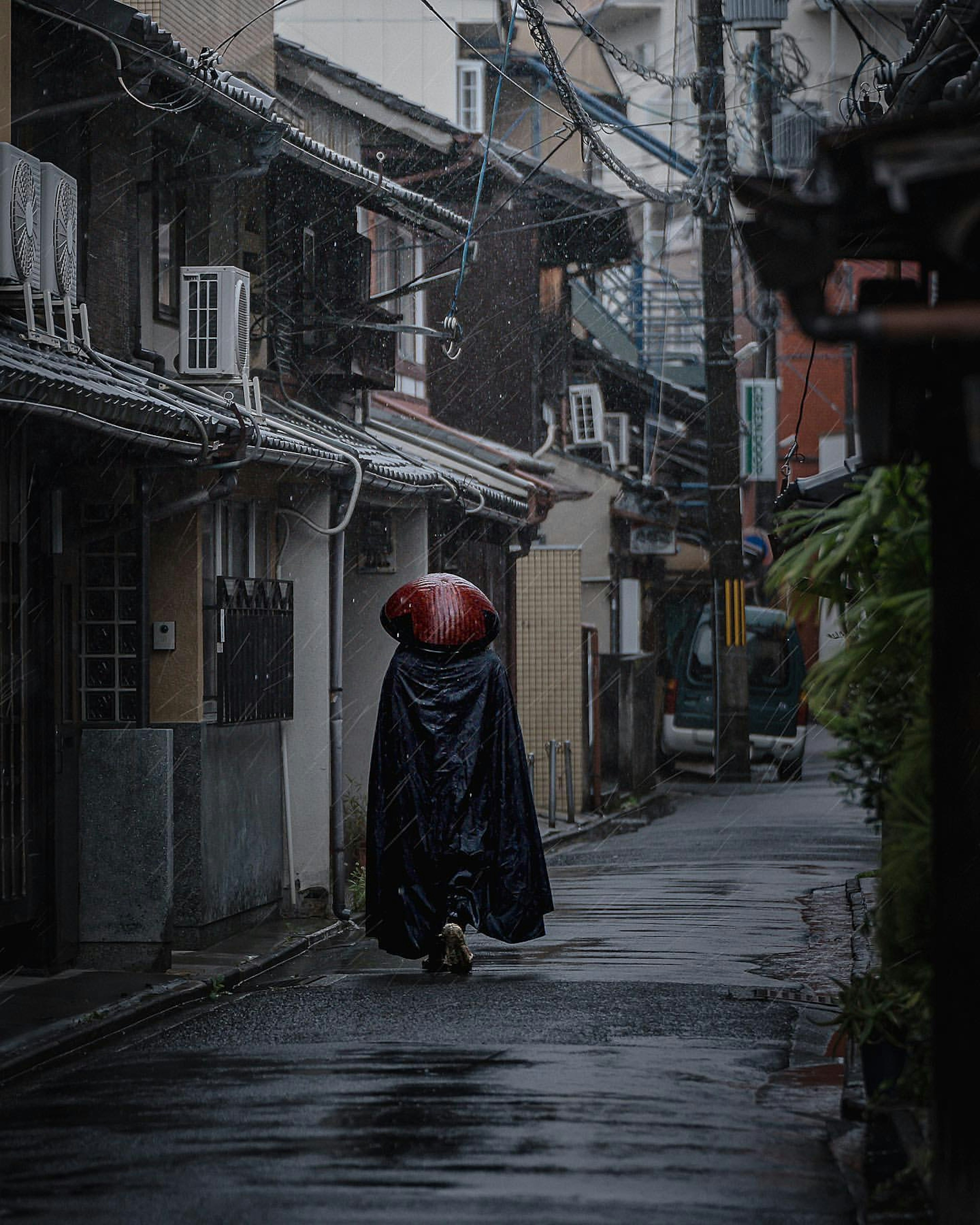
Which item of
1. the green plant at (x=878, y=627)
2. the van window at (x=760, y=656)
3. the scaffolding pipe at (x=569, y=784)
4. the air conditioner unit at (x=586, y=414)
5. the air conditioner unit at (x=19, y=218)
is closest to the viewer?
the green plant at (x=878, y=627)

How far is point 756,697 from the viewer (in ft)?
113

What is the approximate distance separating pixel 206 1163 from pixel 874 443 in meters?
3.50

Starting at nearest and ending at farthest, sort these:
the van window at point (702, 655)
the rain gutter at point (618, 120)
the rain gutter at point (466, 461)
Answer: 1. the rain gutter at point (466, 461)
2. the rain gutter at point (618, 120)
3. the van window at point (702, 655)

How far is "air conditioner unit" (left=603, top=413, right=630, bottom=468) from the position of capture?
33.9 metres

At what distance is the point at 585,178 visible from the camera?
33938mm

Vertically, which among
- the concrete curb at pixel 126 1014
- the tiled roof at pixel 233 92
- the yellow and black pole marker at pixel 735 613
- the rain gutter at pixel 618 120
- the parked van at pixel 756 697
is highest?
the rain gutter at pixel 618 120

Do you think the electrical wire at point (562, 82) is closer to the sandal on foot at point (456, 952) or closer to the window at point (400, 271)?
the window at point (400, 271)

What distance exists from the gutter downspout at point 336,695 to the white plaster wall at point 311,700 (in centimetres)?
6

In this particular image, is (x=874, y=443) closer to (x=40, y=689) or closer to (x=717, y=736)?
(x=40, y=689)

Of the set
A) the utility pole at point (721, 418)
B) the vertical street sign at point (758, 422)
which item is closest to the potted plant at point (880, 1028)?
the utility pole at point (721, 418)

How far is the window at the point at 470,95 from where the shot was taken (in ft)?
99.9

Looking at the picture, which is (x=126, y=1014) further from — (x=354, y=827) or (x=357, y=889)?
(x=354, y=827)

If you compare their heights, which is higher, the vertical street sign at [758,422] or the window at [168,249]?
the vertical street sign at [758,422]

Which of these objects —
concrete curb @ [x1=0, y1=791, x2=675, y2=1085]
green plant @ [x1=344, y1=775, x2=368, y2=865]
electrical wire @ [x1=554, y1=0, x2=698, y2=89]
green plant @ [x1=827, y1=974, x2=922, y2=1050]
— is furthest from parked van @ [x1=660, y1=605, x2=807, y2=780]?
green plant @ [x1=827, y1=974, x2=922, y2=1050]
